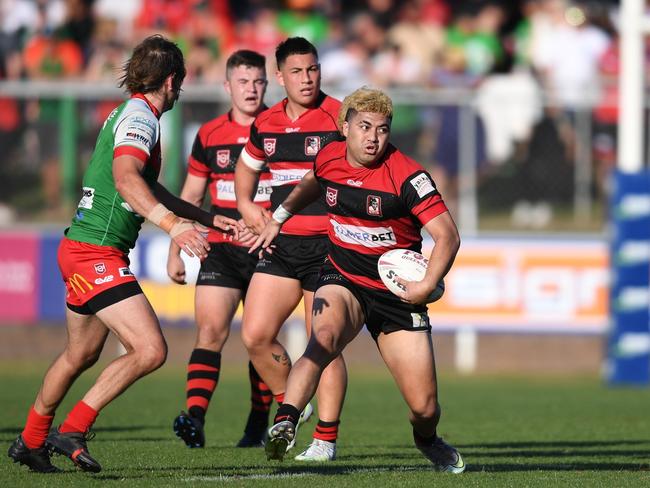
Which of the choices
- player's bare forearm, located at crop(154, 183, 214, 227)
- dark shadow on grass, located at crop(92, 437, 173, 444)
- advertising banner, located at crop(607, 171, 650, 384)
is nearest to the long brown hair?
A: player's bare forearm, located at crop(154, 183, 214, 227)

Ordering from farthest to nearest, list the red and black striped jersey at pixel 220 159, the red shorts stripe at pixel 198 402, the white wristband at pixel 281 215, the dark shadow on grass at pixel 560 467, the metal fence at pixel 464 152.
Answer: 1. the metal fence at pixel 464 152
2. the red and black striped jersey at pixel 220 159
3. the red shorts stripe at pixel 198 402
4. the white wristband at pixel 281 215
5. the dark shadow on grass at pixel 560 467

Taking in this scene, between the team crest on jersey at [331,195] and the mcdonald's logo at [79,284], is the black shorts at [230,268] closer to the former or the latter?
the team crest on jersey at [331,195]

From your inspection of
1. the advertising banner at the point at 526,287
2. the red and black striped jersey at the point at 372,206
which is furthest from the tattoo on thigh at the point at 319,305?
the advertising banner at the point at 526,287

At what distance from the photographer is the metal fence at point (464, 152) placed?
16.0 m

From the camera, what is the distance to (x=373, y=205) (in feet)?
24.0

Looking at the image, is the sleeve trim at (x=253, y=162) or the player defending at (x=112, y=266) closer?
the player defending at (x=112, y=266)

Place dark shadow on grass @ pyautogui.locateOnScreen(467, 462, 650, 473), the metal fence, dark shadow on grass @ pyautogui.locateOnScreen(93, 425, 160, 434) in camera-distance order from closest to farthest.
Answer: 1. dark shadow on grass @ pyautogui.locateOnScreen(467, 462, 650, 473)
2. dark shadow on grass @ pyautogui.locateOnScreen(93, 425, 160, 434)
3. the metal fence

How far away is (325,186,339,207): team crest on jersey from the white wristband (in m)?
0.55

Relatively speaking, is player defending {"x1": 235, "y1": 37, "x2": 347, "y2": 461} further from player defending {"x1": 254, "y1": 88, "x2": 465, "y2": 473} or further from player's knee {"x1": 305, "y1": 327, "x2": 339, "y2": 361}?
player's knee {"x1": 305, "y1": 327, "x2": 339, "y2": 361}

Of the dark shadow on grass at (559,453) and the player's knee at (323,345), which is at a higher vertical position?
the player's knee at (323,345)

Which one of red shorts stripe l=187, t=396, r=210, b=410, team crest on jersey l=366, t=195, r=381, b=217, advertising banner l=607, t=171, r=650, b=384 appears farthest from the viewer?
advertising banner l=607, t=171, r=650, b=384

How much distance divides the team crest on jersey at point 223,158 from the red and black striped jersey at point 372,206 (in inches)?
78.9

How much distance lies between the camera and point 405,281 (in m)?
7.15

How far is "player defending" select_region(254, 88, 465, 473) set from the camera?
712cm
